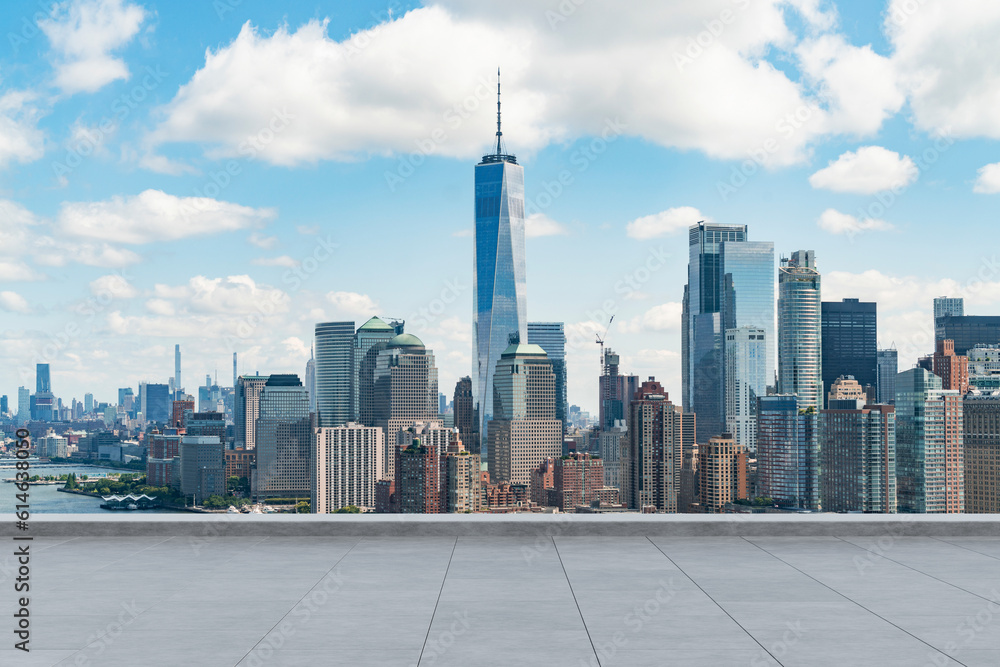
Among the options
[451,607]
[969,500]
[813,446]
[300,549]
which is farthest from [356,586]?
[813,446]

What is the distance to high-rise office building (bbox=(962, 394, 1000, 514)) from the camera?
145375 mm

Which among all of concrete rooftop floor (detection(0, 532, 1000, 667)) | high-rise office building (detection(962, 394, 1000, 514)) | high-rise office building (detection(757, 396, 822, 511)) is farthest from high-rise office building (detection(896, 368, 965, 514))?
concrete rooftop floor (detection(0, 532, 1000, 667))

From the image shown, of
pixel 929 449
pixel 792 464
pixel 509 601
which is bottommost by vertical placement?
pixel 792 464

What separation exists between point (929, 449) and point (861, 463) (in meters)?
11.5

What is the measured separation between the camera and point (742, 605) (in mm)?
9945

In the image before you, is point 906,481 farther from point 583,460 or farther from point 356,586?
point 356,586

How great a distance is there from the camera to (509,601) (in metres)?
10.1

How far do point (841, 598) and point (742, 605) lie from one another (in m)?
1.30

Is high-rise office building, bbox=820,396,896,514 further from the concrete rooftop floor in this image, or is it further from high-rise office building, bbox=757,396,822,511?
the concrete rooftop floor

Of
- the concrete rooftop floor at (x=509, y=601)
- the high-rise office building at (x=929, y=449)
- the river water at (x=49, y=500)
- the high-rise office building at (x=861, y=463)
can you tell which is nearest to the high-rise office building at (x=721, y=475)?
the high-rise office building at (x=861, y=463)

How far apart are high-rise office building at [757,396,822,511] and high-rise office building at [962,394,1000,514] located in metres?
24.5

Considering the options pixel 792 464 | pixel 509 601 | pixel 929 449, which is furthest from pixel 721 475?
pixel 509 601

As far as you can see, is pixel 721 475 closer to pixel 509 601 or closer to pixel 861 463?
pixel 861 463

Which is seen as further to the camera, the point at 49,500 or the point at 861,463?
the point at 861,463
